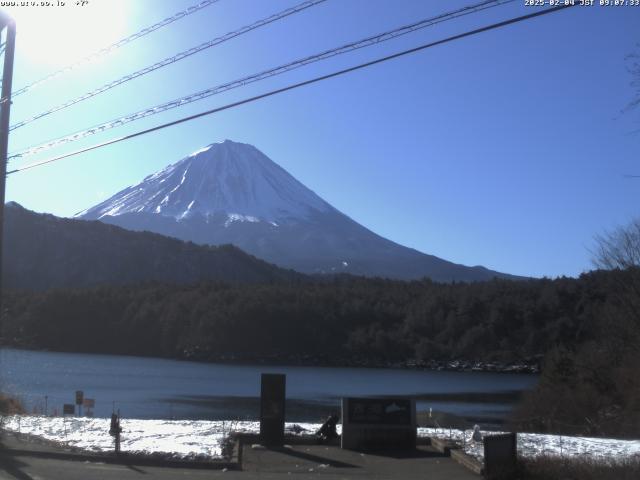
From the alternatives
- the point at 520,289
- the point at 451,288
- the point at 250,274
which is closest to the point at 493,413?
the point at 520,289

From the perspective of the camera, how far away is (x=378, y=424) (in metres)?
18.6

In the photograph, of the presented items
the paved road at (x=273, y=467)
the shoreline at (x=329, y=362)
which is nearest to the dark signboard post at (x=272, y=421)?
the paved road at (x=273, y=467)

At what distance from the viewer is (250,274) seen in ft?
578

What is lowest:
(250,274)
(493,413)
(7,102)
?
(493,413)

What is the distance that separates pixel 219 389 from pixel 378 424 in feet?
146

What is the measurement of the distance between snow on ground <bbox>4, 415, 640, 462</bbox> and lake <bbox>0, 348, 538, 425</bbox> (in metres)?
10.7

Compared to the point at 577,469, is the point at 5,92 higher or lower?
higher

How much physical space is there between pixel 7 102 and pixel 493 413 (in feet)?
121

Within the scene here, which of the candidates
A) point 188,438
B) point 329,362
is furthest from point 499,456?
point 329,362

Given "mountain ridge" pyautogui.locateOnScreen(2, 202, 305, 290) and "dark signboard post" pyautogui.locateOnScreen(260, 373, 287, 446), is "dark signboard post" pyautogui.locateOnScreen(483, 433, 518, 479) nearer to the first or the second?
"dark signboard post" pyautogui.locateOnScreen(260, 373, 287, 446)

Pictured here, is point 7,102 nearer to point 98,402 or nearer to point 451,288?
point 98,402

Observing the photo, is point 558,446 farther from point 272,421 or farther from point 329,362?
point 329,362

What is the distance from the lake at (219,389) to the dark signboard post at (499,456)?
1867cm

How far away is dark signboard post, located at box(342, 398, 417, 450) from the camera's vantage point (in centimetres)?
1844
